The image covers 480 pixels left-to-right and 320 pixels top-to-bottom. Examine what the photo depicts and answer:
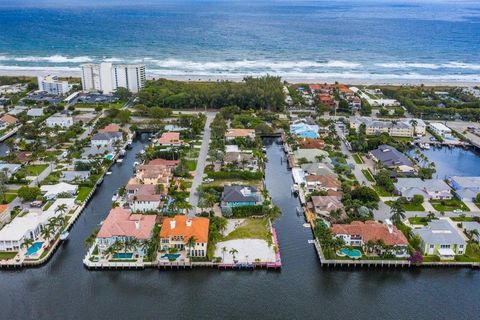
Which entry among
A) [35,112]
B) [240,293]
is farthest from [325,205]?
[35,112]

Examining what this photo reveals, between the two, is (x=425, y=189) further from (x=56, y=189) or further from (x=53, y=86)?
(x=53, y=86)

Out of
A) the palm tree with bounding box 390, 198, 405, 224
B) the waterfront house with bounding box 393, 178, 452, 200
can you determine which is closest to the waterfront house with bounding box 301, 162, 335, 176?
the waterfront house with bounding box 393, 178, 452, 200

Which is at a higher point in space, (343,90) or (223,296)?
(343,90)

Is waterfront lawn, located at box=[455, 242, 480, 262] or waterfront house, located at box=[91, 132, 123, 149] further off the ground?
waterfront house, located at box=[91, 132, 123, 149]

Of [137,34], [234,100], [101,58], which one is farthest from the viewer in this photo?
[137,34]

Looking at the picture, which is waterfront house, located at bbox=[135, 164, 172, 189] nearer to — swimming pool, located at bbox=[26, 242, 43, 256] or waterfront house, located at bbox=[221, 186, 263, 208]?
waterfront house, located at bbox=[221, 186, 263, 208]

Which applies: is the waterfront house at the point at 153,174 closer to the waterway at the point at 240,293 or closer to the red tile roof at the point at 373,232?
the waterway at the point at 240,293

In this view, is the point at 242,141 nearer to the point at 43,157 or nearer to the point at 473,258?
the point at 43,157

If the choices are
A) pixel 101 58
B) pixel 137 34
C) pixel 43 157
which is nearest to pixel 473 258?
pixel 43 157
